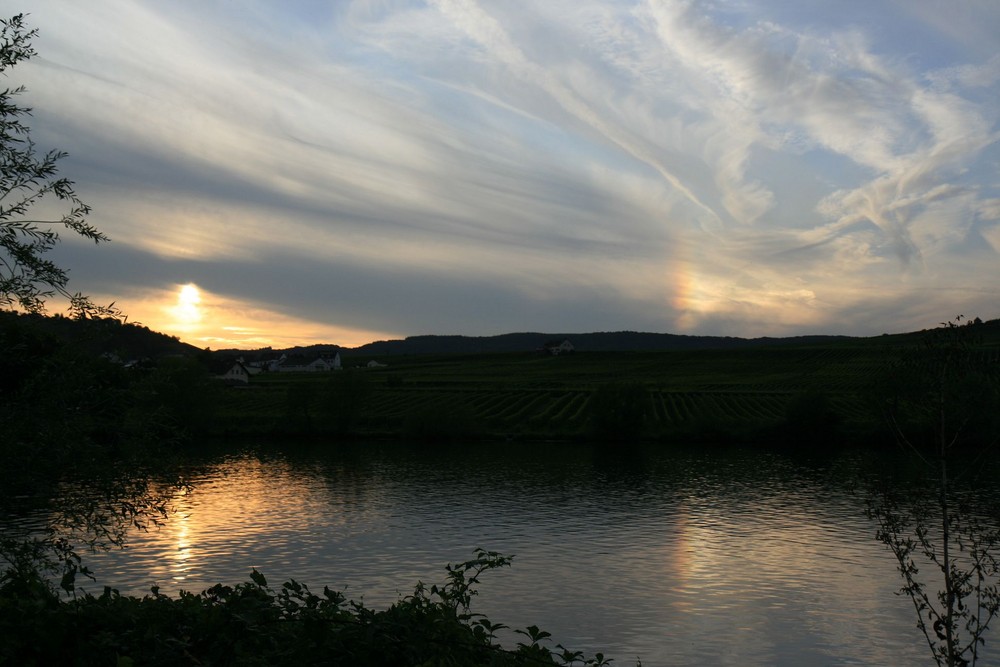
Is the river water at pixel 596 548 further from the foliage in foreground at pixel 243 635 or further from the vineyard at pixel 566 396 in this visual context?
the vineyard at pixel 566 396

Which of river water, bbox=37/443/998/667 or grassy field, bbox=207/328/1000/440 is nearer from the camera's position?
river water, bbox=37/443/998/667

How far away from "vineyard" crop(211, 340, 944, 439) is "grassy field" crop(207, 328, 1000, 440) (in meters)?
0.17

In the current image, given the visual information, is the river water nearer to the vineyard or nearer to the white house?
the vineyard

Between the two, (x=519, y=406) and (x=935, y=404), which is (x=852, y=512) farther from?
(x=519, y=406)

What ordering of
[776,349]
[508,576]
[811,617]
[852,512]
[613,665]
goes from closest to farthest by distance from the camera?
[613,665]
[811,617]
[508,576]
[852,512]
[776,349]

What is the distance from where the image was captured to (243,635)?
30.1 ft

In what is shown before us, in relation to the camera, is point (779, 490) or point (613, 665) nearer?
point (613, 665)

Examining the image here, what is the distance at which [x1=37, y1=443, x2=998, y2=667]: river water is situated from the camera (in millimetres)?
26969

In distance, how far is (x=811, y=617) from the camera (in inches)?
1137

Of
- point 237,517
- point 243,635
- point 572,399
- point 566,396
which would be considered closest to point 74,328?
point 243,635

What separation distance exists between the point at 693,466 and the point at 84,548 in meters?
52.1

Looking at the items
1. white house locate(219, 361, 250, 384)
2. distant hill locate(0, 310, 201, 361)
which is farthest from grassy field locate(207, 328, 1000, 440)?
distant hill locate(0, 310, 201, 361)

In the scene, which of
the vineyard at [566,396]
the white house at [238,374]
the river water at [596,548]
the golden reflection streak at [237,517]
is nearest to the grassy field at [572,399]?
the vineyard at [566,396]

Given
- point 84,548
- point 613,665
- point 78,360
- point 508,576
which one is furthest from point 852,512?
point 78,360
